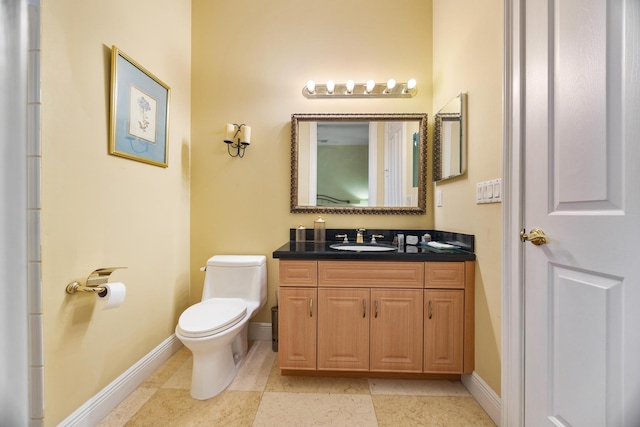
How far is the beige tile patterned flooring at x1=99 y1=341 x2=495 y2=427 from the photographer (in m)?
1.30

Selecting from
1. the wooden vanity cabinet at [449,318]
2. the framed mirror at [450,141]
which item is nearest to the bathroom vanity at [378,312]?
the wooden vanity cabinet at [449,318]

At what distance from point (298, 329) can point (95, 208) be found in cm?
127

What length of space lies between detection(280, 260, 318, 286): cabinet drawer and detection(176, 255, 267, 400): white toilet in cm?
37

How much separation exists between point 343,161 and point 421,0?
145cm

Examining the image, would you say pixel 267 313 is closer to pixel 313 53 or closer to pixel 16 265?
pixel 16 265

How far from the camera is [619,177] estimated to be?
2.47 ft

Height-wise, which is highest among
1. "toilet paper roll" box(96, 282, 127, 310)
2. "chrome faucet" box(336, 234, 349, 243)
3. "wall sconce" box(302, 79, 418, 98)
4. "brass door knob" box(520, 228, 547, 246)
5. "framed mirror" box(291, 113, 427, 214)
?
"wall sconce" box(302, 79, 418, 98)

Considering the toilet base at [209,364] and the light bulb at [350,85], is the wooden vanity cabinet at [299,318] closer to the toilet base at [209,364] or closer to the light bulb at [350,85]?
the toilet base at [209,364]

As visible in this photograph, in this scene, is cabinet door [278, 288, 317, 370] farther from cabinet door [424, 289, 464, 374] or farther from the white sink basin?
cabinet door [424, 289, 464, 374]

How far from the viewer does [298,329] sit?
5.10ft

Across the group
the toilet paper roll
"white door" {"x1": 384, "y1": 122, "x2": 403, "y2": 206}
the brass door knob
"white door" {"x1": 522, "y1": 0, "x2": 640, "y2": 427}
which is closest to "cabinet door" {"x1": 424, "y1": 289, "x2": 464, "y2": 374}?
"white door" {"x1": 522, "y1": 0, "x2": 640, "y2": 427}

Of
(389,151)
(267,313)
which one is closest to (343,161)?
(389,151)

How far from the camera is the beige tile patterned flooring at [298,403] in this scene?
130 cm

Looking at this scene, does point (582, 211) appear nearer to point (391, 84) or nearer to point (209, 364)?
point (391, 84)
